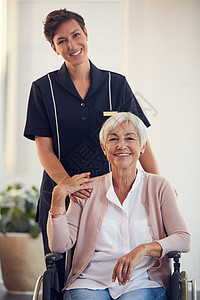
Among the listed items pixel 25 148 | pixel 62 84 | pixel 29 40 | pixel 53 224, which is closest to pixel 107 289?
pixel 53 224

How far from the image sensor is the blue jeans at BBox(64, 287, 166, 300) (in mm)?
1771

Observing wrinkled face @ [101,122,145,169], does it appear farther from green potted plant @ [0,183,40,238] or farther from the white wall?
green potted plant @ [0,183,40,238]

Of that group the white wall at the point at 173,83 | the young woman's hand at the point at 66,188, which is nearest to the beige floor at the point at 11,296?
the white wall at the point at 173,83

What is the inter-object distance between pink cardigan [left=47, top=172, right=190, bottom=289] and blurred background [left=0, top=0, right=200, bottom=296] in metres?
1.30

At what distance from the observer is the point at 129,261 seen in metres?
1.72

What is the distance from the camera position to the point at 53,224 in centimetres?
185

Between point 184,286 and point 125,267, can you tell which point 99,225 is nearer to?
point 125,267

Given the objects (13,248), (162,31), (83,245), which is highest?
(162,31)

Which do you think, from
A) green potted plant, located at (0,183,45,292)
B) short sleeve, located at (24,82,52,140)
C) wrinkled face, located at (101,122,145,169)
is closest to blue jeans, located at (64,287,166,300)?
wrinkled face, located at (101,122,145,169)

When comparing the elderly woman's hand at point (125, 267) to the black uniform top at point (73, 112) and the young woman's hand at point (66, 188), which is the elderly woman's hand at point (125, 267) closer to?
Answer: the young woman's hand at point (66, 188)

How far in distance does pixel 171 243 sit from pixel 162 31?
5.75 feet

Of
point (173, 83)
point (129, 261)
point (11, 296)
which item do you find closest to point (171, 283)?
point (129, 261)

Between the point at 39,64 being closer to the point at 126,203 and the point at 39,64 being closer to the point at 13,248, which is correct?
the point at 13,248

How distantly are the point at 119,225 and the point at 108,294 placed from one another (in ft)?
0.88
